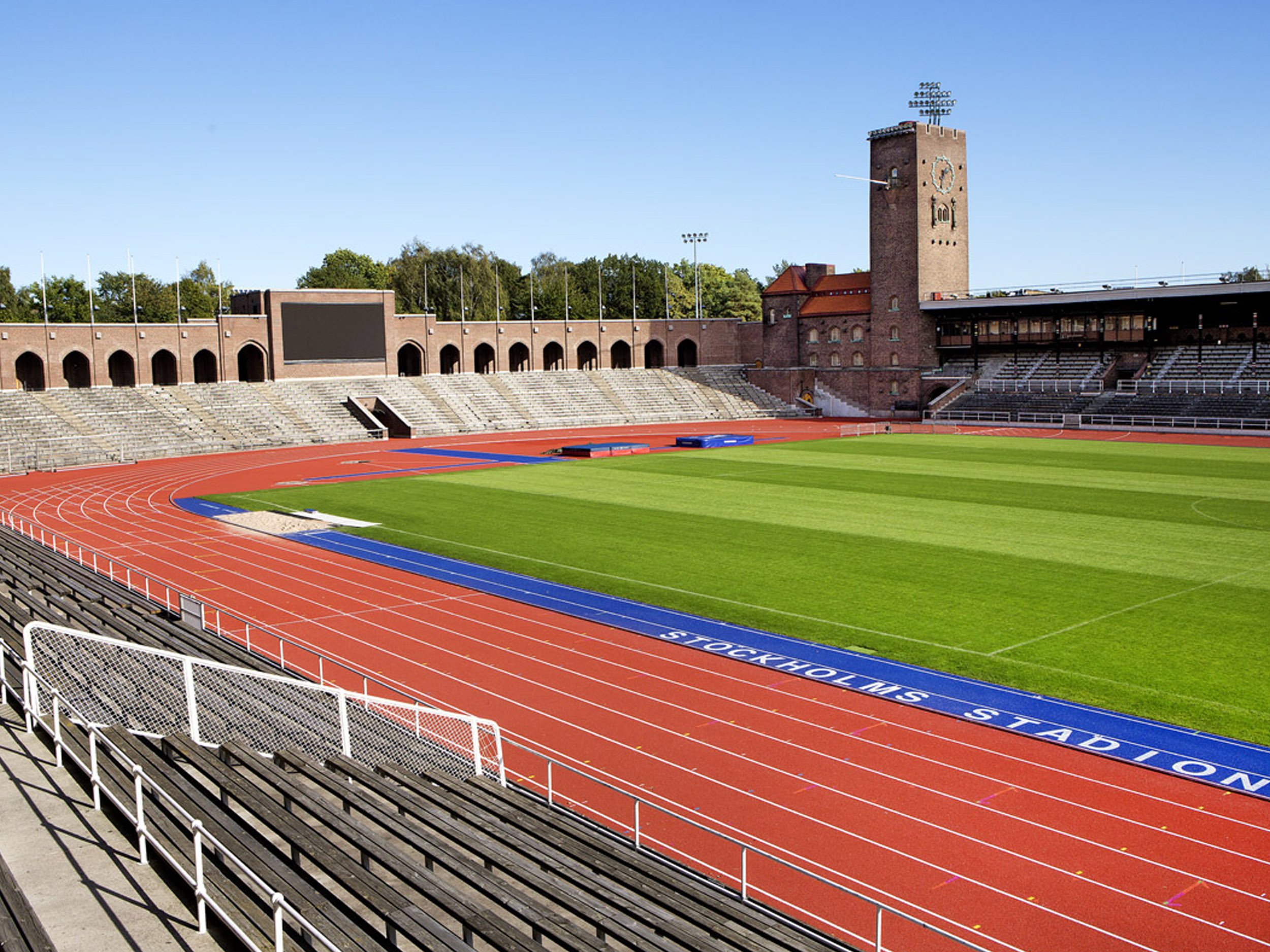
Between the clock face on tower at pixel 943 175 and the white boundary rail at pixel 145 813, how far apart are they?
75.9 meters

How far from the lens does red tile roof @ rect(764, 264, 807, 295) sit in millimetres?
89250

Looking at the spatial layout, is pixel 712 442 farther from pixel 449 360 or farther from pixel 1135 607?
pixel 1135 607

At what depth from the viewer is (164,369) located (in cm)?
7625

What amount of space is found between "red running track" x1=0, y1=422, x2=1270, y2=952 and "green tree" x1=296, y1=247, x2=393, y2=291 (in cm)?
10867

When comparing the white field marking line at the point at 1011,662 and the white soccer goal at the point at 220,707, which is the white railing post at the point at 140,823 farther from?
the white field marking line at the point at 1011,662

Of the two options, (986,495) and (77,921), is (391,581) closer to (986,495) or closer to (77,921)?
(77,921)

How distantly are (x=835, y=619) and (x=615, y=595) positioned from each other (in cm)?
490

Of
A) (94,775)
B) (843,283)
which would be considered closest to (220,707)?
(94,775)

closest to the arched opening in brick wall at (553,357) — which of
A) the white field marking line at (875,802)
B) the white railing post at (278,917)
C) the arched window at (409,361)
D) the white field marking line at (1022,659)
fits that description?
the arched window at (409,361)

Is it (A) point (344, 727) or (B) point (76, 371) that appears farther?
(B) point (76, 371)

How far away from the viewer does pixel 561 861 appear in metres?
9.49

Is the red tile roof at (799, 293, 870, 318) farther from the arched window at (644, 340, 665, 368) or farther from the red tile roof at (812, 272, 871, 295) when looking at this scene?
the arched window at (644, 340, 665, 368)

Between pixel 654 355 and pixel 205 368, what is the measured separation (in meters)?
37.6

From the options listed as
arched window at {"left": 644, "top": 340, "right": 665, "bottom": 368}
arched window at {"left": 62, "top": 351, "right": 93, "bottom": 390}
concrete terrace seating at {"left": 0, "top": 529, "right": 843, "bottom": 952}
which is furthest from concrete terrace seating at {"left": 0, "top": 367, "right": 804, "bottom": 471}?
concrete terrace seating at {"left": 0, "top": 529, "right": 843, "bottom": 952}
